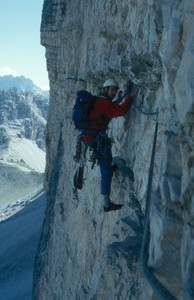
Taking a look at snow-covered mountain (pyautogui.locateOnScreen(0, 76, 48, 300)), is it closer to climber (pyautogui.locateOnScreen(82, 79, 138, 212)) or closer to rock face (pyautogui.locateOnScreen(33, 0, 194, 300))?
rock face (pyautogui.locateOnScreen(33, 0, 194, 300))

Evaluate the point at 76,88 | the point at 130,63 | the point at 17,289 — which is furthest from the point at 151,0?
the point at 17,289

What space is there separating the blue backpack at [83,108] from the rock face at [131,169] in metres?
0.71

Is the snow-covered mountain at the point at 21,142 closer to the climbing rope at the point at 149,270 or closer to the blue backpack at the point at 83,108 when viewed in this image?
the blue backpack at the point at 83,108

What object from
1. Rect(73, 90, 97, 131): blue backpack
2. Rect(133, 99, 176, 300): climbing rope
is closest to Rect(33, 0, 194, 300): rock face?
Rect(133, 99, 176, 300): climbing rope

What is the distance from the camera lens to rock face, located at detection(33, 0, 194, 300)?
16.2 feet

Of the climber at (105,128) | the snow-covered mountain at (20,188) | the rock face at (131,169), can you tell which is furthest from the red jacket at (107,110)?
the snow-covered mountain at (20,188)

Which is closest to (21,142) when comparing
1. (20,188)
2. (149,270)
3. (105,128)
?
(20,188)

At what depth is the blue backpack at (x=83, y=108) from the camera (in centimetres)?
803

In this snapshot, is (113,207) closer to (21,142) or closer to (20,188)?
(20,188)

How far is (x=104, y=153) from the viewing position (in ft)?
28.1

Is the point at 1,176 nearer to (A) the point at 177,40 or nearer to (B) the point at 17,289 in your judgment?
(B) the point at 17,289

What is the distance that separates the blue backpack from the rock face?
0.71 metres

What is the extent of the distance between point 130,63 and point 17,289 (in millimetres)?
22965

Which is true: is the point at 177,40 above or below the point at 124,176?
above
